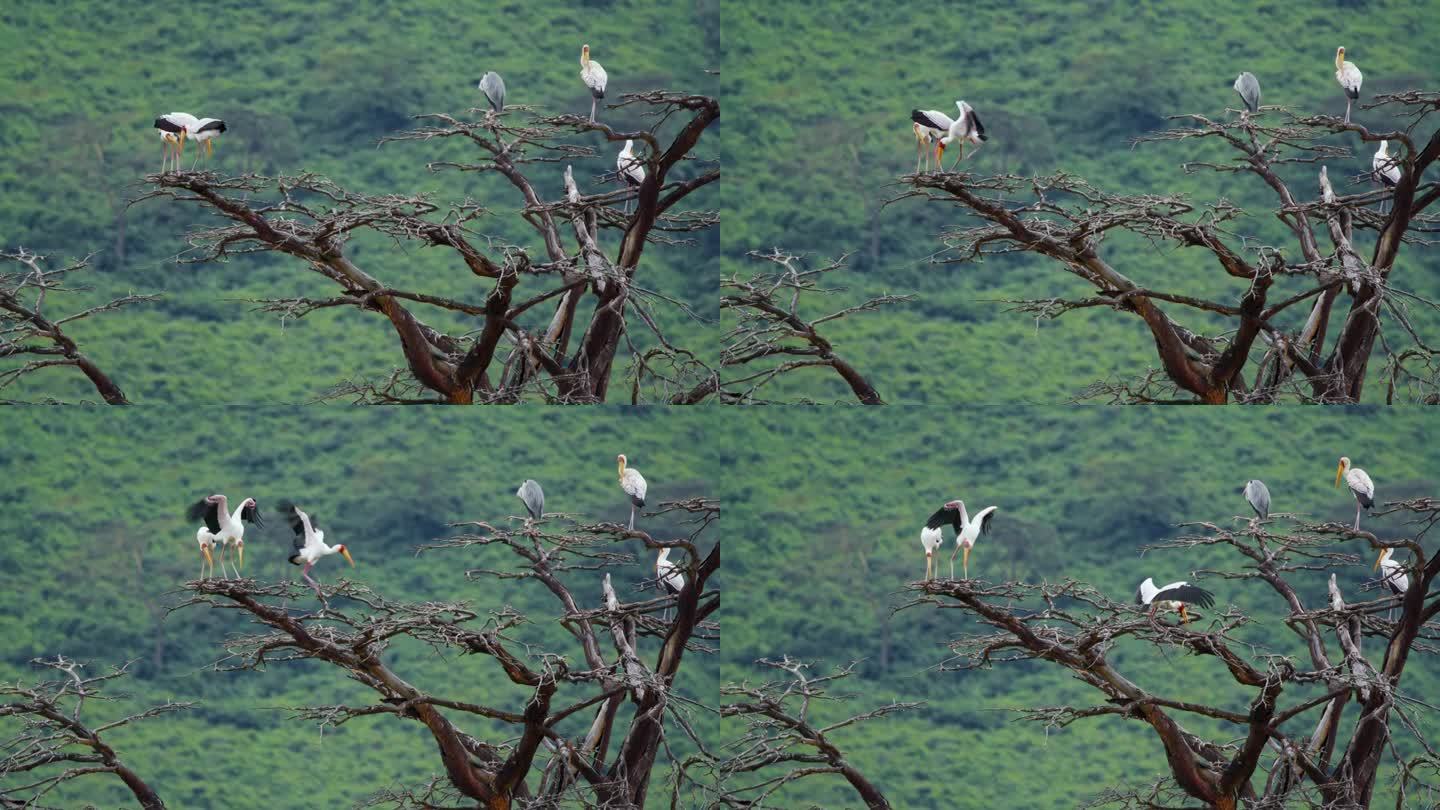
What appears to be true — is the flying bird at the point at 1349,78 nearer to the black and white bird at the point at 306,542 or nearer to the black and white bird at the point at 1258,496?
the black and white bird at the point at 1258,496

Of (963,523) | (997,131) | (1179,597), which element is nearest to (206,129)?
(997,131)

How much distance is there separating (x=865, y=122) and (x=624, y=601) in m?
2.91

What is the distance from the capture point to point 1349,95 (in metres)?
10.1

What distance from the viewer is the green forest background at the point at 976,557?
33.0ft

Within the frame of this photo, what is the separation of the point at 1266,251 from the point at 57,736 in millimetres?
A: 6343

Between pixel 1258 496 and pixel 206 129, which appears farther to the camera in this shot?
pixel 206 129

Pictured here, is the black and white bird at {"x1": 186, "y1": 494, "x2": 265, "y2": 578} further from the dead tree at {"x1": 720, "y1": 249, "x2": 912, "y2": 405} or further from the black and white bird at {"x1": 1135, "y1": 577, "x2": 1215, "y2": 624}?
the black and white bird at {"x1": 1135, "y1": 577, "x2": 1215, "y2": 624}

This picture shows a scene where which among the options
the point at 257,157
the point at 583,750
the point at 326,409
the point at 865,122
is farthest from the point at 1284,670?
the point at 257,157

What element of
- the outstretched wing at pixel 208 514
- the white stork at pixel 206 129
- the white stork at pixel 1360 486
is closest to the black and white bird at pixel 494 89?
the white stork at pixel 206 129

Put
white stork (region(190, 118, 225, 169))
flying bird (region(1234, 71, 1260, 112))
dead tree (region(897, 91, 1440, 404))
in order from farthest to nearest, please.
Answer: flying bird (region(1234, 71, 1260, 112)), white stork (region(190, 118, 225, 169)), dead tree (region(897, 91, 1440, 404))

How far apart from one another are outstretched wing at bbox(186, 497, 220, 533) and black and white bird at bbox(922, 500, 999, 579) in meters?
3.50

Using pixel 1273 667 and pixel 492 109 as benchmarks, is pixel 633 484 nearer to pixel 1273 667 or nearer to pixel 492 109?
pixel 492 109

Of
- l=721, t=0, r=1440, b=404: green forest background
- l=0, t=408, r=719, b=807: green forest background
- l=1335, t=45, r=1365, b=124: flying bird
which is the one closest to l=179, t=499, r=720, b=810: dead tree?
l=0, t=408, r=719, b=807: green forest background

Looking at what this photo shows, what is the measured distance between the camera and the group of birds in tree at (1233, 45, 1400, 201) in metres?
9.70
